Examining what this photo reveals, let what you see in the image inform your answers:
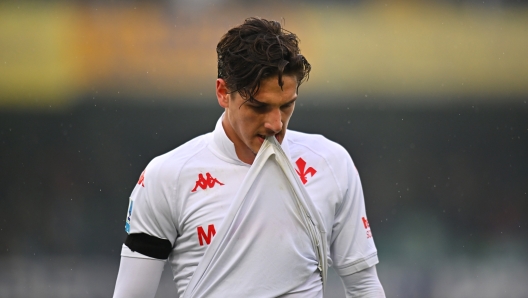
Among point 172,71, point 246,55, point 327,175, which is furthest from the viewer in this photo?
point 172,71

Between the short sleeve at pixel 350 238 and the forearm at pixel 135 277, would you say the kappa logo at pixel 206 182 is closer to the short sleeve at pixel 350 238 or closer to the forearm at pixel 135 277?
the forearm at pixel 135 277

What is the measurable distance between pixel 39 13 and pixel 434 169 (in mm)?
2590

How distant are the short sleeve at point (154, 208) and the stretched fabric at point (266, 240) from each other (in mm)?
128

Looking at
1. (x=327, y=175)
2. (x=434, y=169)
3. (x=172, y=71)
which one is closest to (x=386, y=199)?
(x=434, y=169)

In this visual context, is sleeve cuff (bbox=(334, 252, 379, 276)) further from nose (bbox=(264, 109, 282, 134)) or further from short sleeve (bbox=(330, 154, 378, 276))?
nose (bbox=(264, 109, 282, 134))

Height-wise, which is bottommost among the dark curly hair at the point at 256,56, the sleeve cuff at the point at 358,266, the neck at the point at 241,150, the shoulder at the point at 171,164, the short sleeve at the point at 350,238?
the sleeve cuff at the point at 358,266

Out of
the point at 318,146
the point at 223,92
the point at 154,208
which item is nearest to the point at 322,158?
the point at 318,146

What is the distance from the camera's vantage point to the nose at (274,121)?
1897mm

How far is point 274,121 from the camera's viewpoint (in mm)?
1900

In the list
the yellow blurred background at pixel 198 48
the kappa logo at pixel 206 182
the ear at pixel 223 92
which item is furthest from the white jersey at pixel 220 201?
the yellow blurred background at pixel 198 48

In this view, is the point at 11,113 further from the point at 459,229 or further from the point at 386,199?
the point at 459,229

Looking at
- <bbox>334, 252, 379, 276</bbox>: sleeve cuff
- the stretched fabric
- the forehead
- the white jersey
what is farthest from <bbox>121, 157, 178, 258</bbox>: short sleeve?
<bbox>334, 252, 379, 276</bbox>: sleeve cuff

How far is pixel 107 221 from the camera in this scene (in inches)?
193

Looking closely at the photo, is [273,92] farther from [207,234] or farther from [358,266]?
[358,266]
